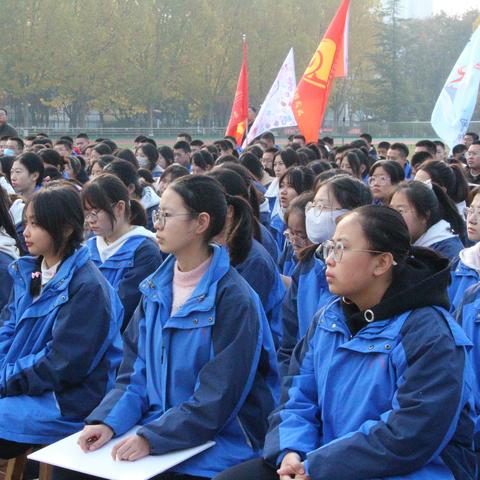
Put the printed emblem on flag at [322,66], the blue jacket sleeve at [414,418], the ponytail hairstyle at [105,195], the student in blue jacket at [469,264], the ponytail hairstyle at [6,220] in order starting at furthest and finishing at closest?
the printed emblem on flag at [322,66] → the ponytail hairstyle at [105,195] → the ponytail hairstyle at [6,220] → the student in blue jacket at [469,264] → the blue jacket sleeve at [414,418]

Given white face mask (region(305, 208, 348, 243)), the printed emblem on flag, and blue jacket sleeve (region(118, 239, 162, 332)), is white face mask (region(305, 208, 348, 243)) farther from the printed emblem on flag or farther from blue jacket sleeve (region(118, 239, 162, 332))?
the printed emblem on flag

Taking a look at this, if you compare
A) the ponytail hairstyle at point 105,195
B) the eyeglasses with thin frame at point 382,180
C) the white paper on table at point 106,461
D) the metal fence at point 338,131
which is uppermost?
the ponytail hairstyle at point 105,195

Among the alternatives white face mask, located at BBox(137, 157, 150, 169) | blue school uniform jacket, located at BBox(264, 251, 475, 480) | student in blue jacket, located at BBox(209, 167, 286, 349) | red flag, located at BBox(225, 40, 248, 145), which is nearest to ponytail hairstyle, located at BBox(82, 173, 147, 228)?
student in blue jacket, located at BBox(209, 167, 286, 349)

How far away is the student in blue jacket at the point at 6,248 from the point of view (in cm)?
450

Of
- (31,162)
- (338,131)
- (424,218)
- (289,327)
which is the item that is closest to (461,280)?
(424,218)

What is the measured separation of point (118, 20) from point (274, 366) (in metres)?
35.3

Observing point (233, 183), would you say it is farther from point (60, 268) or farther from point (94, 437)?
point (94, 437)

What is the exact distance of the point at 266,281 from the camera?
4.45 m

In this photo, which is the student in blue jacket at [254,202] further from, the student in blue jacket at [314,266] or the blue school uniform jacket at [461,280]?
the blue school uniform jacket at [461,280]

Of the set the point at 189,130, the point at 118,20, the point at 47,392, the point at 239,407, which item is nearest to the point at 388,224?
the point at 239,407

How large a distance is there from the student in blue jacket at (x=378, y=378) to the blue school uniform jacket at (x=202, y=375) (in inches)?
9.3

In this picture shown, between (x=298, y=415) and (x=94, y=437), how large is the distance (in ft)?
2.65

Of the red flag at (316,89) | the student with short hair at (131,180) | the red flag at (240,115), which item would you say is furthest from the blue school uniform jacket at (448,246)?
the red flag at (240,115)

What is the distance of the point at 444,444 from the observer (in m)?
2.73
